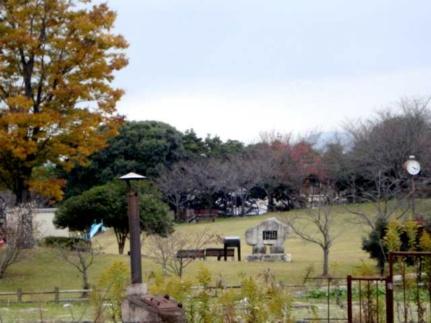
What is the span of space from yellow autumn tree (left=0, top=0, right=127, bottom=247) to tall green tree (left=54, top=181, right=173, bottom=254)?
4.11 m

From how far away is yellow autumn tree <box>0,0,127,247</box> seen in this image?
2297cm

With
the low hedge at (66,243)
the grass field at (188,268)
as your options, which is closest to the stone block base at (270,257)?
the grass field at (188,268)

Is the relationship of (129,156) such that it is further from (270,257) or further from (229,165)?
(270,257)

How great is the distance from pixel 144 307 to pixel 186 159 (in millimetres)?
41413

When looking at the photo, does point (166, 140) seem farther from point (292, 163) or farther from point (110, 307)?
point (110, 307)

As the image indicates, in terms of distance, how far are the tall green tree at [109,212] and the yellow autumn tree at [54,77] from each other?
4.11 m

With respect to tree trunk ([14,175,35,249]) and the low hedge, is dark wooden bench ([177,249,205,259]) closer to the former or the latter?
the low hedge

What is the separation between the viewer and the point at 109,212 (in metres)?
27.9

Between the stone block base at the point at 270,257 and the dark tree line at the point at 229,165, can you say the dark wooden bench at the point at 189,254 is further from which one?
the dark tree line at the point at 229,165

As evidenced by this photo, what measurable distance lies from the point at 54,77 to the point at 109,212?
21.0 ft

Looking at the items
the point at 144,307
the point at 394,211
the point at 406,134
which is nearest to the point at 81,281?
the point at 394,211

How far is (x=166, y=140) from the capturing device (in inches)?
1880

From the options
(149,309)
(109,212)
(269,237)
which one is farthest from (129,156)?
(149,309)

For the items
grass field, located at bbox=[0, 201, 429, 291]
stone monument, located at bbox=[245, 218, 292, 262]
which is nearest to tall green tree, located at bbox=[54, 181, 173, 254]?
grass field, located at bbox=[0, 201, 429, 291]
